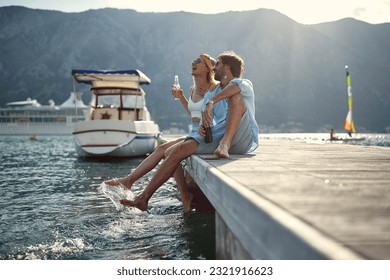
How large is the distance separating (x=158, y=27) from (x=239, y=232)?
141 metres

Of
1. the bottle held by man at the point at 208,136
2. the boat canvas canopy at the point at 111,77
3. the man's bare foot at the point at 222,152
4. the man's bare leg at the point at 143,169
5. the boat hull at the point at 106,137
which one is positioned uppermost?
the boat canvas canopy at the point at 111,77

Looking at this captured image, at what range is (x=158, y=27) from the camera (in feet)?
443

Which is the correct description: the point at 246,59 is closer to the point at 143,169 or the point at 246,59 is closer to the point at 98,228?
the point at 143,169

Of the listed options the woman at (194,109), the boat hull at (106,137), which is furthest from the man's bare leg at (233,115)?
the boat hull at (106,137)

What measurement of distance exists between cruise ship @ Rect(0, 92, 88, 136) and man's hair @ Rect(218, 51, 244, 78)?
242 ft

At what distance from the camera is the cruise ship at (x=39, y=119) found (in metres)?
75.6

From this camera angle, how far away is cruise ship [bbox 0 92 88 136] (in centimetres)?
7556

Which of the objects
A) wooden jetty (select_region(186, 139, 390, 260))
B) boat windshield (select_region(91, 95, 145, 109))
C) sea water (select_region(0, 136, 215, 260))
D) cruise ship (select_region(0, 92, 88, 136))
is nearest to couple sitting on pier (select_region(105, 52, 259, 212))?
sea water (select_region(0, 136, 215, 260))

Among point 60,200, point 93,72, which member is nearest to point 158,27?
point 93,72

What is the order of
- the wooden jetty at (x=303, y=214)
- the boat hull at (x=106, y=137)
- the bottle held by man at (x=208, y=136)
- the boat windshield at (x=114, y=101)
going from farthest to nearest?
the boat windshield at (x=114, y=101) → the boat hull at (x=106, y=137) → the bottle held by man at (x=208, y=136) → the wooden jetty at (x=303, y=214)

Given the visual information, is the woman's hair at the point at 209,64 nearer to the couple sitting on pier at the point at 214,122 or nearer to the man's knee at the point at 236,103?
the couple sitting on pier at the point at 214,122

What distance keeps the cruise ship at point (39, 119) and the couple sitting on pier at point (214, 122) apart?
73181 mm
